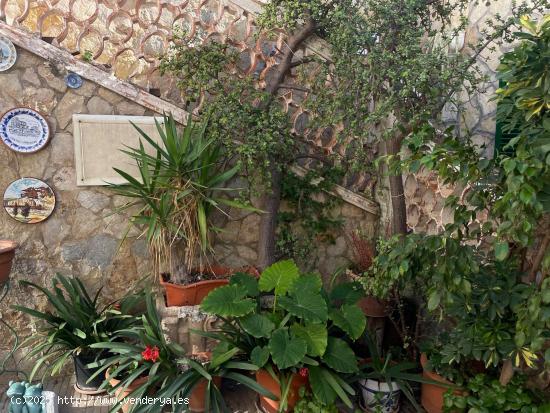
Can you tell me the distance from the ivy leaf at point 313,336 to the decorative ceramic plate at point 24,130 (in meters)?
2.30

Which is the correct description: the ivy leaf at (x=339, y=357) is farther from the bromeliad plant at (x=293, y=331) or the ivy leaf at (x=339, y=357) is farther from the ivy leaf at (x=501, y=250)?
the ivy leaf at (x=501, y=250)

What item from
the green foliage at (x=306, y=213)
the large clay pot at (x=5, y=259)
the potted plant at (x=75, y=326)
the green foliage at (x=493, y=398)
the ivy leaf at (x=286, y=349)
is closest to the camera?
the green foliage at (x=493, y=398)

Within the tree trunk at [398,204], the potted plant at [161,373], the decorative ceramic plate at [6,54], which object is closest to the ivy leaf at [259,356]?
the potted plant at [161,373]

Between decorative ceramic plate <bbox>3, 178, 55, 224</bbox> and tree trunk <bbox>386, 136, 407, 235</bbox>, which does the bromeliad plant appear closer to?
tree trunk <bbox>386, 136, 407, 235</bbox>

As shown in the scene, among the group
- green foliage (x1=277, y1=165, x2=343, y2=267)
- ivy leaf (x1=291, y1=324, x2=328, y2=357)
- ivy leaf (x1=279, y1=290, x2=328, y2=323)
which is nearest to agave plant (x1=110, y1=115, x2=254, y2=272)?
green foliage (x1=277, y1=165, x2=343, y2=267)

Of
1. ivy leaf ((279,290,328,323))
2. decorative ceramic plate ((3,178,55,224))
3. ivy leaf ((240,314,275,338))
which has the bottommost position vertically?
ivy leaf ((240,314,275,338))

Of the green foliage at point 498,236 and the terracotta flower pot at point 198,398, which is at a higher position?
the green foliage at point 498,236

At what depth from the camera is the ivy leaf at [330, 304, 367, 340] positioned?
9.32 ft

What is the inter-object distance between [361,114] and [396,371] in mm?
1728

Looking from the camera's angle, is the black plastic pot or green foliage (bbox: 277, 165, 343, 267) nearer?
the black plastic pot

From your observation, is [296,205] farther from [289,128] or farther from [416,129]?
[416,129]

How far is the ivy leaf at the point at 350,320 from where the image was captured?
2.84 meters

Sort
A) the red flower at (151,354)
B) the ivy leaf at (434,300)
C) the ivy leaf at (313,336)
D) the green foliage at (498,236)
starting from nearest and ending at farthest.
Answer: the green foliage at (498,236), the ivy leaf at (434,300), the ivy leaf at (313,336), the red flower at (151,354)

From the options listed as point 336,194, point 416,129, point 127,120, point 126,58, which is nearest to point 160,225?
point 127,120
